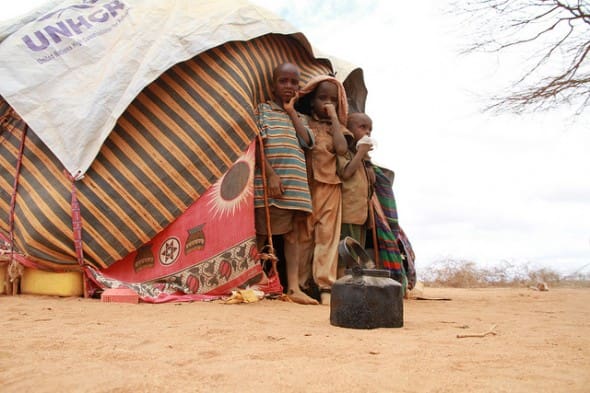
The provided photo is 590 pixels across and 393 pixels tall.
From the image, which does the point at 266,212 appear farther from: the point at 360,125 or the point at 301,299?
the point at 360,125

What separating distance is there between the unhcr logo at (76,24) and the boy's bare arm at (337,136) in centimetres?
168

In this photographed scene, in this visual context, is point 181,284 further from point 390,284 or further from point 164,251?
point 390,284

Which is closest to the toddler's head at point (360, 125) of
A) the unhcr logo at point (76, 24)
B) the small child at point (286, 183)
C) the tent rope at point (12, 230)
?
the small child at point (286, 183)

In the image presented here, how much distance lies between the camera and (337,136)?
4.19 meters

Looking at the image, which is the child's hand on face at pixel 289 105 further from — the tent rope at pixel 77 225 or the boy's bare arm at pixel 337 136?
the tent rope at pixel 77 225

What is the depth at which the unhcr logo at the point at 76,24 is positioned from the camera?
12.8 feet

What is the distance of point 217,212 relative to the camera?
3.68 m

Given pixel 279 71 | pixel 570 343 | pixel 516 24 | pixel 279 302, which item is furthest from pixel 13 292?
pixel 516 24

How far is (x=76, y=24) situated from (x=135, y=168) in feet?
3.95

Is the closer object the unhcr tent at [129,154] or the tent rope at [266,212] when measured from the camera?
the unhcr tent at [129,154]

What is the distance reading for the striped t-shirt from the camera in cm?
390

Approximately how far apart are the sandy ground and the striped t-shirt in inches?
43.6

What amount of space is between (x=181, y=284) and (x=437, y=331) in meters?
1.75

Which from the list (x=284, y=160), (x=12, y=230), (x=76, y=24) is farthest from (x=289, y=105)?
(x=12, y=230)
